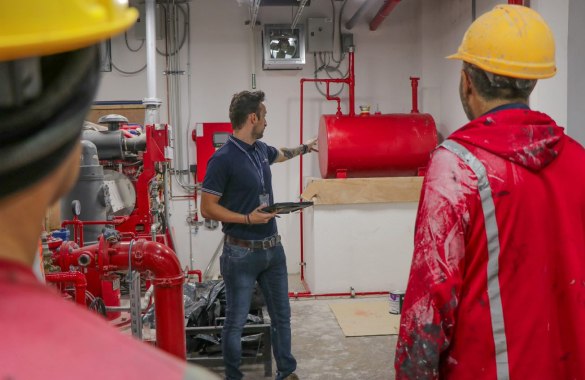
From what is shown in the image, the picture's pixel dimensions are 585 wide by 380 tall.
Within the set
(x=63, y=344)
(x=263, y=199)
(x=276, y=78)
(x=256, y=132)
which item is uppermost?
(x=276, y=78)

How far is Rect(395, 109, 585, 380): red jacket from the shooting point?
44.0 inches

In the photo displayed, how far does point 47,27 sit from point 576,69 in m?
3.23

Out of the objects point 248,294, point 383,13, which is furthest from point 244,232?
point 383,13

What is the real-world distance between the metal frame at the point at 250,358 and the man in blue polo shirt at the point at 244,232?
0.26 m

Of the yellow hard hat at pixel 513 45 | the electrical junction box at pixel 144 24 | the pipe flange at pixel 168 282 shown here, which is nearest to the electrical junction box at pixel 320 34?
the electrical junction box at pixel 144 24

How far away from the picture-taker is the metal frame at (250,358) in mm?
3086

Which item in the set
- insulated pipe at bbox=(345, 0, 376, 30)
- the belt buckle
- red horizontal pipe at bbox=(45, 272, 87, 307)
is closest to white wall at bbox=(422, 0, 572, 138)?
insulated pipe at bbox=(345, 0, 376, 30)

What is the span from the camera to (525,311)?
112 centimetres

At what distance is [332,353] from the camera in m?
3.47

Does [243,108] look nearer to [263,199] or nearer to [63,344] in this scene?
Result: [263,199]

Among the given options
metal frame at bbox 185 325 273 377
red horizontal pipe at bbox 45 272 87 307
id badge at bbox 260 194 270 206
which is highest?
id badge at bbox 260 194 270 206

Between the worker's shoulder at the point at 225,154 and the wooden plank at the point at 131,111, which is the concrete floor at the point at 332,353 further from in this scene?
the wooden plank at the point at 131,111

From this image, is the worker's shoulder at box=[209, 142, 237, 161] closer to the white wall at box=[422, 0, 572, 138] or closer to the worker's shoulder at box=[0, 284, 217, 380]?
the white wall at box=[422, 0, 572, 138]

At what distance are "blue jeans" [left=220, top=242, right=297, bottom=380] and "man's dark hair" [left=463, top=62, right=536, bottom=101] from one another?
1.70 meters
